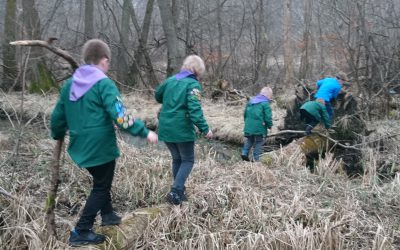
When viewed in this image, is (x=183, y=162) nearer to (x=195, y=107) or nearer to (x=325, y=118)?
(x=195, y=107)

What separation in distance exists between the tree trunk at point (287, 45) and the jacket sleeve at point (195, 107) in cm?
1291

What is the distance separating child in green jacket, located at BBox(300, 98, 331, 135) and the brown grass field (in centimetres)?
138

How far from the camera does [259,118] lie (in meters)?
8.23

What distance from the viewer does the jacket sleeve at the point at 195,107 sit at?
16.0ft

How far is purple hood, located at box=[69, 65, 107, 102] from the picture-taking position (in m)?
3.63

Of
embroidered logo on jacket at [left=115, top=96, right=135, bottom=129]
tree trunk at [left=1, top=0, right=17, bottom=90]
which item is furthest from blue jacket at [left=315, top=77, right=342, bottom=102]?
tree trunk at [left=1, top=0, right=17, bottom=90]

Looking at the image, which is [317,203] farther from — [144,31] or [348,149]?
[144,31]

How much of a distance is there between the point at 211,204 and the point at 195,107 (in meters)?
1.13

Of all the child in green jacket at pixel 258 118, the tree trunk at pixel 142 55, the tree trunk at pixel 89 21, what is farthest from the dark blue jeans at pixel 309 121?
the tree trunk at pixel 89 21

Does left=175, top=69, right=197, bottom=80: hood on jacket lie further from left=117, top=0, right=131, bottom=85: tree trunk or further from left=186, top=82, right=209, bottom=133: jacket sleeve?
left=117, top=0, right=131, bottom=85: tree trunk

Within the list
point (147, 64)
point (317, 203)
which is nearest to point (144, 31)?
point (147, 64)

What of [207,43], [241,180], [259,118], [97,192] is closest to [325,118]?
[259,118]

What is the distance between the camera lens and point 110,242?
4.03 meters

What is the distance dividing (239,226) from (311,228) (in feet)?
2.40
